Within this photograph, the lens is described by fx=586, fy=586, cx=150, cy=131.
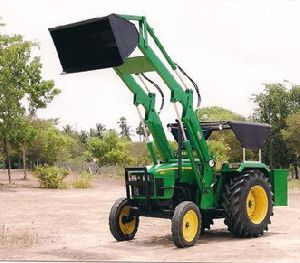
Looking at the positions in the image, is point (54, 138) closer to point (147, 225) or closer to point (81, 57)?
point (147, 225)

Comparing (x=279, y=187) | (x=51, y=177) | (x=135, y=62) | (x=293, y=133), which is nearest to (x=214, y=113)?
(x=293, y=133)

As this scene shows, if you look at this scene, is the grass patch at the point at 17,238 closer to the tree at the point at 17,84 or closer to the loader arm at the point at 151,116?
the loader arm at the point at 151,116

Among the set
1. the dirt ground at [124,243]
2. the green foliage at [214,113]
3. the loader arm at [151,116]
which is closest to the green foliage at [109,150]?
the green foliage at [214,113]

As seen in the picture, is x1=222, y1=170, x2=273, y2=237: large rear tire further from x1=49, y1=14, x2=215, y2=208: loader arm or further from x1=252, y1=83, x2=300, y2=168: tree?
x1=252, y1=83, x2=300, y2=168: tree

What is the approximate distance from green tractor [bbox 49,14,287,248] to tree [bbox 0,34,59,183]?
2182cm

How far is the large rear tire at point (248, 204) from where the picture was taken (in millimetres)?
11398

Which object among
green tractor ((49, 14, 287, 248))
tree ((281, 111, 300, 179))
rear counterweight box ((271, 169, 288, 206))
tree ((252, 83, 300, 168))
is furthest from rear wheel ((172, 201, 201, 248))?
tree ((252, 83, 300, 168))

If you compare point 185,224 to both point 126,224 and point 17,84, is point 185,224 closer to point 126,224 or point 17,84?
point 126,224

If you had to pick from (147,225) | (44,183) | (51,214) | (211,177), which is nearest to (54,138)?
(44,183)

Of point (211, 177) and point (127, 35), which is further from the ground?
point (127, 35)

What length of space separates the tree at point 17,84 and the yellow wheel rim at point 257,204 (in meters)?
22.7

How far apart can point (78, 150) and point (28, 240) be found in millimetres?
95849

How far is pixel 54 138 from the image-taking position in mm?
51969

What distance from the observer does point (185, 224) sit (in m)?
10.5
